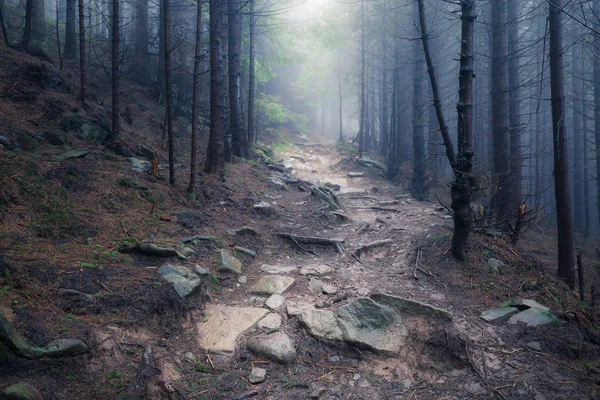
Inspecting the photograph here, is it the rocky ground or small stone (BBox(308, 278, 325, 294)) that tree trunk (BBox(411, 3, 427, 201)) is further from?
small stone (BBox(308, 278, 325, 294))

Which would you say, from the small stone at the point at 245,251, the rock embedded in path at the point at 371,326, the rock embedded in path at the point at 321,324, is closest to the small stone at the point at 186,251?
the small stone at the point at 245,251

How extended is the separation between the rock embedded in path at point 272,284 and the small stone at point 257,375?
1.52 m

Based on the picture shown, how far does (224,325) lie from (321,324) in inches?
46.4

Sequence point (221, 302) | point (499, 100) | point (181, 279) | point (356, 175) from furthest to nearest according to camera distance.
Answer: point (356, 175), point (499, 100), point (221, 302), point (181, 279)

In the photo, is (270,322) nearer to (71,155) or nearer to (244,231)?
(244,231)

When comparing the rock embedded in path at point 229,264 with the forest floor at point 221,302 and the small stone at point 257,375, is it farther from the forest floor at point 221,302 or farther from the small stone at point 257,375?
the small stone at point 257,375

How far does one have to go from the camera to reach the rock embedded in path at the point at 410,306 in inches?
171

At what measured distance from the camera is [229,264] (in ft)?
18.3

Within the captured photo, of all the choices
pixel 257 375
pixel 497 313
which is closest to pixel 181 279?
pixel 257 375

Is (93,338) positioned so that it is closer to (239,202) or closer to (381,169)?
Result: (239,202)

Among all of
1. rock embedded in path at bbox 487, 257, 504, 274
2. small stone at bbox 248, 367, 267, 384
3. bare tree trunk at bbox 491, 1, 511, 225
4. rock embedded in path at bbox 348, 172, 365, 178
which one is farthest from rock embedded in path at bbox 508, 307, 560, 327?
rock embedded in path at bbox 348, 172, 365, 178

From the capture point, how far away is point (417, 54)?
14539mm

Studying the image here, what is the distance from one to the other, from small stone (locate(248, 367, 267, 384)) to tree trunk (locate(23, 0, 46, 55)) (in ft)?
38.4

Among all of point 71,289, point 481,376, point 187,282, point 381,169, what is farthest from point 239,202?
point 381,169
